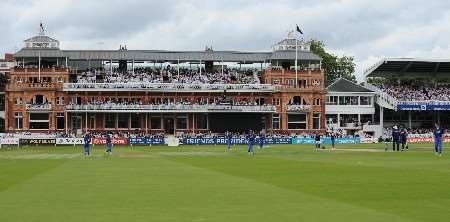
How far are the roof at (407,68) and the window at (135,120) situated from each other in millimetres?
33397

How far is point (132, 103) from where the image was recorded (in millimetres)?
99125

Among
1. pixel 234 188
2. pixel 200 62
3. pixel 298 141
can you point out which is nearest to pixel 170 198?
pixel 234 188

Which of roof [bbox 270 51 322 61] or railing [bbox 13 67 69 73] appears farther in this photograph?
roof [bbox 270 51 322 61]

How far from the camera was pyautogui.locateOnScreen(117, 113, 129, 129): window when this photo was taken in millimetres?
99625

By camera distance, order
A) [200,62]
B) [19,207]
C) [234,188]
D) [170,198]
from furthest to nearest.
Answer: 1. [200,62]
2. [234,188]
3. [170,198]
4. [19,207]

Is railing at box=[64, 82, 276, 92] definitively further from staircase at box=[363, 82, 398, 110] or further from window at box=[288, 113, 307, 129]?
staircase at box=[363, 82, 398, 110]

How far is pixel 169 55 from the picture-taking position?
105 meters

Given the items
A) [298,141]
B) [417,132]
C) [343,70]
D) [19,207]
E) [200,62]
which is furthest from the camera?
[343,70]

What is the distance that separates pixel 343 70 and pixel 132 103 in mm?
50496

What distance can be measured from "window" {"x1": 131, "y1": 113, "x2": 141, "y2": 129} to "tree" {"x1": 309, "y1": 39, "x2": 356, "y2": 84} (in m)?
41.3

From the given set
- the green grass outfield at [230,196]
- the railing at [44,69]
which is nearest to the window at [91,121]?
the railing at [44,69]

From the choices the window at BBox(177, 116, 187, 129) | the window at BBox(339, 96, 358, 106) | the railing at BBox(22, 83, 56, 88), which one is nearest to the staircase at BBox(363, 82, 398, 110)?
the window at BBox(339, 96, 358, 106)

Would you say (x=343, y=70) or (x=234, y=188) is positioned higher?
(x=343, y=70)

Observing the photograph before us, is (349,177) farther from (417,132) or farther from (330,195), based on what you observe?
(417,132)
